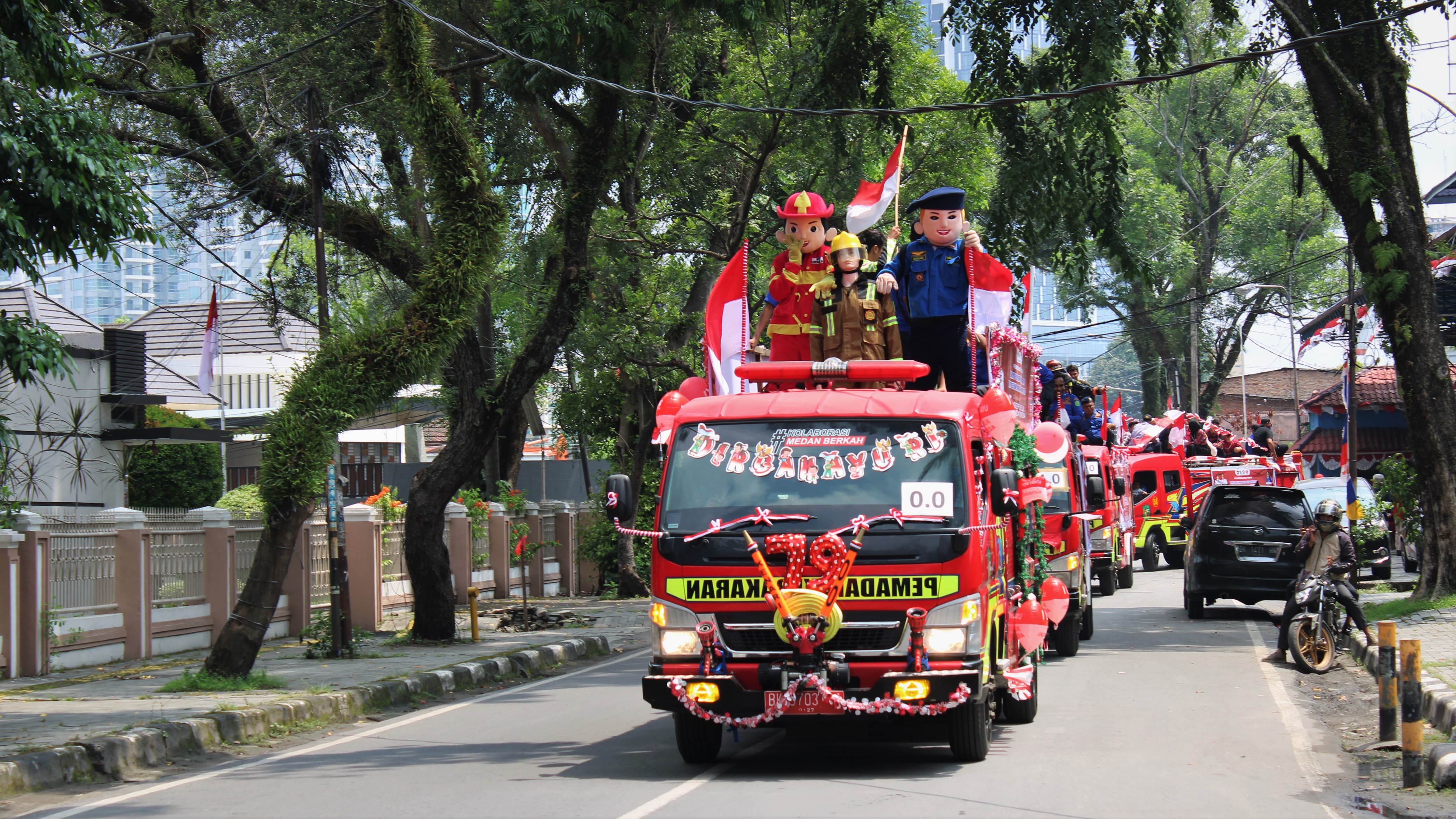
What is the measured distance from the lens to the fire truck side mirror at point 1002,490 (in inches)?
346

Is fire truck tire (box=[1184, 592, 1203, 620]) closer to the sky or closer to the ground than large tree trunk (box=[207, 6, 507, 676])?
closer to the ground

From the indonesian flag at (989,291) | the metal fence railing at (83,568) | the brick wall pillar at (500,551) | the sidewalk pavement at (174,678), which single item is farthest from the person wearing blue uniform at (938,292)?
the brick wall pillar at (500,551)

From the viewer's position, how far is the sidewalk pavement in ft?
33.0

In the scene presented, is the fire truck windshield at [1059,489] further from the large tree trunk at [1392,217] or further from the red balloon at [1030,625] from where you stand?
the red balloon at [1030,625]

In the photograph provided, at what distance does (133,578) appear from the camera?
1453cm

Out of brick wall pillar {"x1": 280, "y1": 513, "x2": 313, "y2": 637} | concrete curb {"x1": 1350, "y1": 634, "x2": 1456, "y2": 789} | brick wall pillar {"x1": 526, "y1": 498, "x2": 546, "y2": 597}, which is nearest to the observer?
concrete curb {"x1": 1350, "y1": 634, "x2": 1456, "y2": 789}

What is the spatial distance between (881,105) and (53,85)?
38.6ft

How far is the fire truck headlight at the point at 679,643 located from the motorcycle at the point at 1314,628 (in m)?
8.06

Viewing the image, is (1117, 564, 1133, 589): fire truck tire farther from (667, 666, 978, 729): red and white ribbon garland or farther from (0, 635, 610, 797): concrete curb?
(667, 666, 978, 729): red and white ribbon garland

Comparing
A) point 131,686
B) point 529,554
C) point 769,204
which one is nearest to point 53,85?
point 131,686

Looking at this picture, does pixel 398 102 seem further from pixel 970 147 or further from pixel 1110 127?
pixel 970 147

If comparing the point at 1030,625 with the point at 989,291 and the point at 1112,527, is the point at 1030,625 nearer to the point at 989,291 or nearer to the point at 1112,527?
the point at 989,291

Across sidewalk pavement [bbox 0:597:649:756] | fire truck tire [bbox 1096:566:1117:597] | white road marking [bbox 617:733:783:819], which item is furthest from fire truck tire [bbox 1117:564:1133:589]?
white road marking [bbox 617:733:783:819]

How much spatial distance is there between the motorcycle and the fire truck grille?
742 cm
